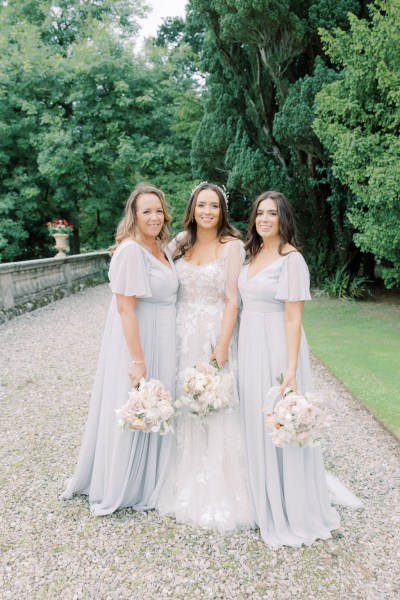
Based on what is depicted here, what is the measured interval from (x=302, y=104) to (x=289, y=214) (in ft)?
28.3

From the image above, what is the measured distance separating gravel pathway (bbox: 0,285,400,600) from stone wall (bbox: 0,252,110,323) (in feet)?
18.5

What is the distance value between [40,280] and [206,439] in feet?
30.2

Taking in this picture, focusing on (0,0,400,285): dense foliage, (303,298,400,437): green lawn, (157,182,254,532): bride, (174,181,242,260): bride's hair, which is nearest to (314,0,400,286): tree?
(0,0,400,285): dense foliage

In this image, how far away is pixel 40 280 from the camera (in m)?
11.2

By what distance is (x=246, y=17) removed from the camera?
31.6ft

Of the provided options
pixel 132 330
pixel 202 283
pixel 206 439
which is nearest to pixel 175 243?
pixel 202 283

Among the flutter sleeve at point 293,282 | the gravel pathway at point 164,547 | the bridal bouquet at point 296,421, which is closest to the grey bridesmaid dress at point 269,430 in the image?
the flutter sleeve at point 293,282

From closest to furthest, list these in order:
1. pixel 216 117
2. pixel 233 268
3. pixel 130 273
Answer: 1. pixel 130 273
2. pixel 233 268
3. pixel 216 117

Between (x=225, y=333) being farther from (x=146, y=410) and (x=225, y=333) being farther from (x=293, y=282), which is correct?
(x=146, y=410)

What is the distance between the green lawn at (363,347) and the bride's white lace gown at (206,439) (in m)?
2.14

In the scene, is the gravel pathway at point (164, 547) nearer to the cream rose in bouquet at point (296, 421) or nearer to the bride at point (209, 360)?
the bride at point (209, 360)

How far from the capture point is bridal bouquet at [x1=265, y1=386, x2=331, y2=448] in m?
2.38

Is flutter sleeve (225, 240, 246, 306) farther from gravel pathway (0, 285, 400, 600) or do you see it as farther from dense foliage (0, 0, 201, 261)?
dense foliage (0, 0, 201, 261)

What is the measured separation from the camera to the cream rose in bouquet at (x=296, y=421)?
238 cm
